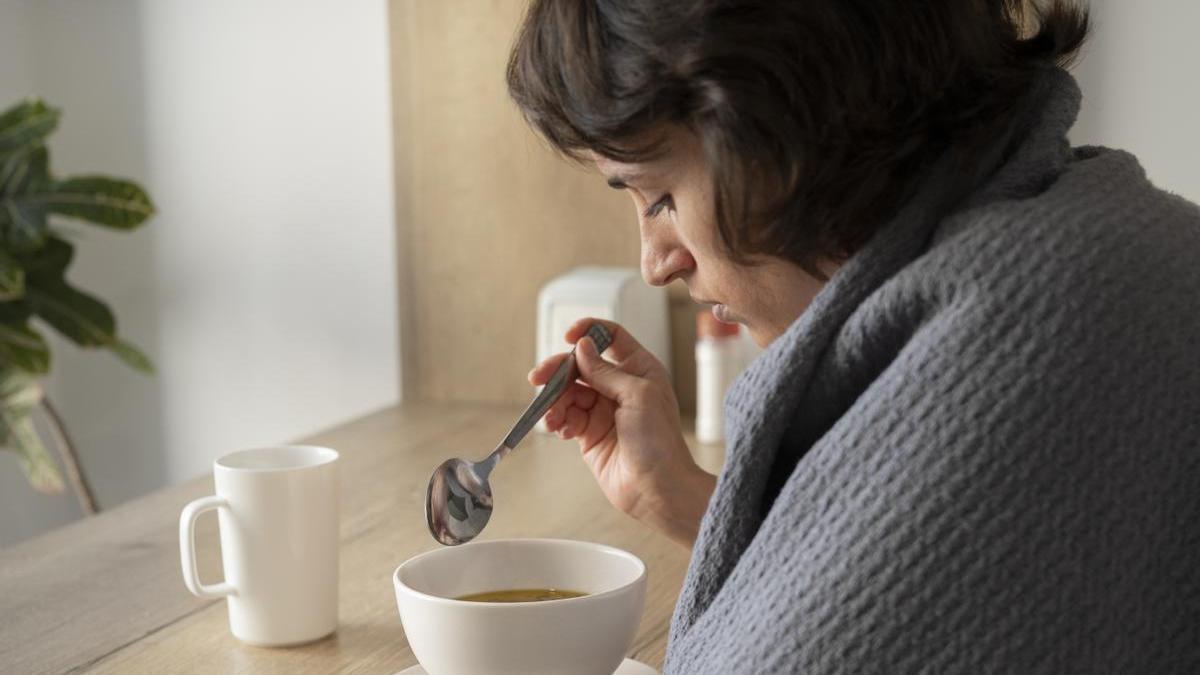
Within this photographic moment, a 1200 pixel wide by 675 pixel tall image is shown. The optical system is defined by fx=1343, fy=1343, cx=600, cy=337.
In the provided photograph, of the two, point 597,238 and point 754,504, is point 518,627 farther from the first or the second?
point 597,238

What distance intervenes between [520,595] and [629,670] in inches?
→ 3.6

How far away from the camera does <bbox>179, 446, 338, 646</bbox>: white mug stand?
103cm

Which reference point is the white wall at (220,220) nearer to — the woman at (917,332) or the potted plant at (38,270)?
the potted plant at (38,270)

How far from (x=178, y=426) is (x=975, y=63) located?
2211 mm

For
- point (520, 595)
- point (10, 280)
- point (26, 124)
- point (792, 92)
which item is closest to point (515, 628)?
point (520, 595)

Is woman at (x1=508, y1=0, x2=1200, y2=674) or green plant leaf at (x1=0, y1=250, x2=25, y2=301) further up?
woman at (x1=508, y1=0, x2=1200, y2=674)

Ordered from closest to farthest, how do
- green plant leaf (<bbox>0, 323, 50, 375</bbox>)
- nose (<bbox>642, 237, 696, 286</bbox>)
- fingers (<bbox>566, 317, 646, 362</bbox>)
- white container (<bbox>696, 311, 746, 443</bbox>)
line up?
nose (<bbox>642, 237, 696, 286</bbox>) → fingers (<bbox>566, 317, 646, 362</bbox>) → white container (<bbox>696, 311, 746, 443</bbox>) → green plant leaf (<bbox>0, 323, 50, 375</bbox>)

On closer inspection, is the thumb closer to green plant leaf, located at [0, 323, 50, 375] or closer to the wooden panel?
the wooden panel

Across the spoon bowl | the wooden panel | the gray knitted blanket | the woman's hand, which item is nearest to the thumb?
the woman's hand

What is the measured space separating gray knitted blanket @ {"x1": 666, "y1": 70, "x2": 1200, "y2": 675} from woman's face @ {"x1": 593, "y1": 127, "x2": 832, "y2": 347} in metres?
0.11

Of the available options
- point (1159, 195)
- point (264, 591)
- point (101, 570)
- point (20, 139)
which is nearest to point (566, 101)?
point (1159, 195)

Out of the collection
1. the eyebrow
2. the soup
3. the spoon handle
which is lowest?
the soup

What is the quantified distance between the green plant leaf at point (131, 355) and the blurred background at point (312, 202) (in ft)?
0.40

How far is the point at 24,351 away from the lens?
8.09 feet
